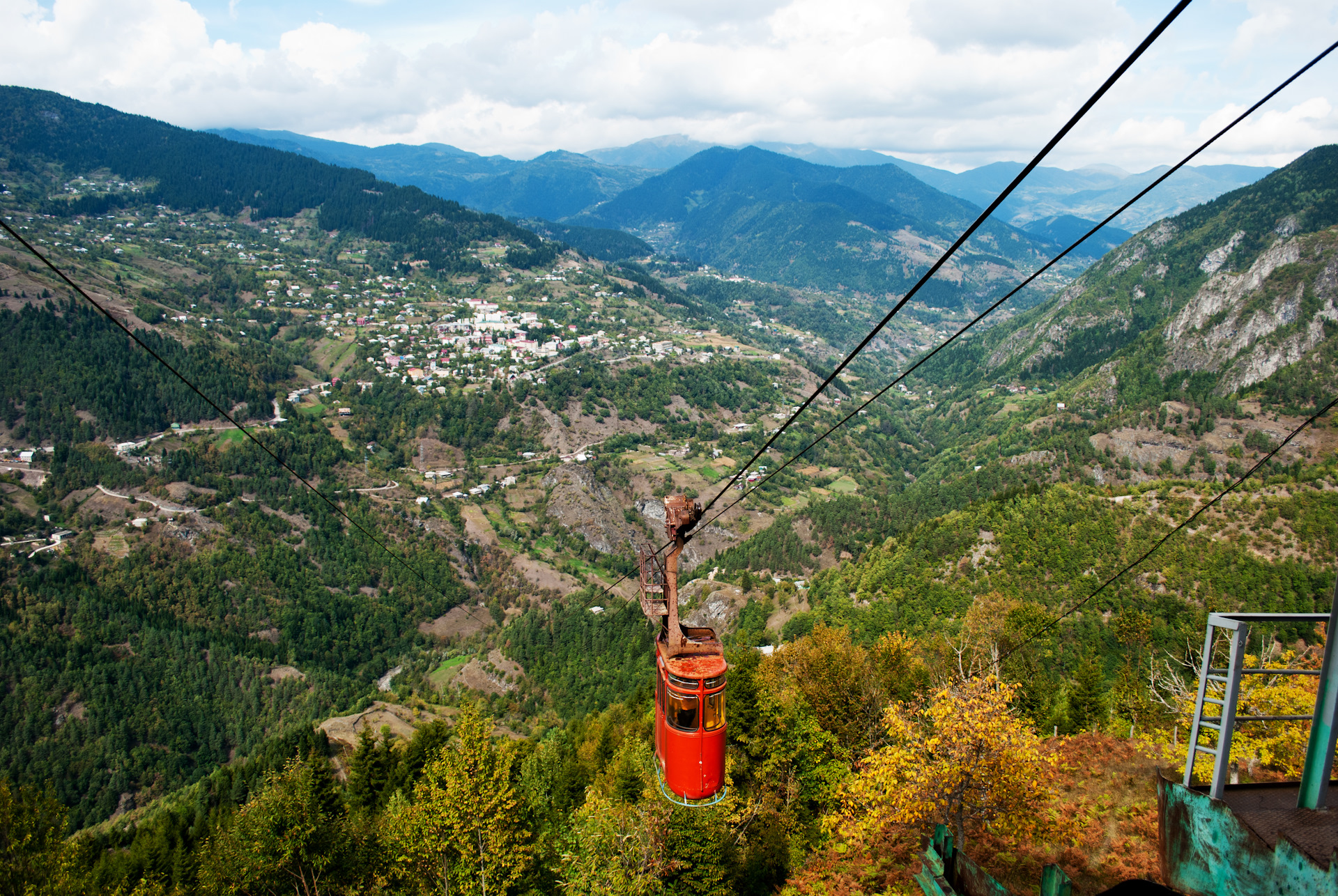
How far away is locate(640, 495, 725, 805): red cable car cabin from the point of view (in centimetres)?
1398

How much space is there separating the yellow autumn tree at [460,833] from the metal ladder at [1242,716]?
2179 centimetres

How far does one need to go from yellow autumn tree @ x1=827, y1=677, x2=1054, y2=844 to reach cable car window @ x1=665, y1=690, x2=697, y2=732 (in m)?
7.32

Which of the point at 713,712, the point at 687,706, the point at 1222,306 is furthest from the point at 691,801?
the point at 1222,306

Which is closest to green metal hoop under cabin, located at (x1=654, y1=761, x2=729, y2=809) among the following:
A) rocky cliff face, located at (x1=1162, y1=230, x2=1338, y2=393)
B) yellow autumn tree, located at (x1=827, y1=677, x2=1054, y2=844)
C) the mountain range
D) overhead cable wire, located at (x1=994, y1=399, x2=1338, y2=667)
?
yellow autumn tree, located at (x1=827, y1=677, x2=1054, y2=844)

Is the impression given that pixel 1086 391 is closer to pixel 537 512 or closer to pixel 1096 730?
pixel 537 512

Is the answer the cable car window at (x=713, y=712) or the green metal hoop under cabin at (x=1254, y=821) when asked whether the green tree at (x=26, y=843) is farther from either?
the green metal hoop under cabin at (x=1254, y=821)

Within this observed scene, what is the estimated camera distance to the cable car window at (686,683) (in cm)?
1388

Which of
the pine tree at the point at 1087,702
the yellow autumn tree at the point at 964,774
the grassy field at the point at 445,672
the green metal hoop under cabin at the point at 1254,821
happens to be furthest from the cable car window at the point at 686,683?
the grassy field at the point at 445,672

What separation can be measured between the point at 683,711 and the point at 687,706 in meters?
0.18

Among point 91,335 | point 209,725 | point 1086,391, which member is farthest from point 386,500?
point 1086,391

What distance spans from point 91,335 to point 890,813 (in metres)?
174

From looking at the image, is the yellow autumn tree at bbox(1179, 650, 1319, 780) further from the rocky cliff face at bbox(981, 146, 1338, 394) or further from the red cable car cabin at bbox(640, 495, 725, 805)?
the rocky cliff face at bbox(981, 146, 1338, 394)

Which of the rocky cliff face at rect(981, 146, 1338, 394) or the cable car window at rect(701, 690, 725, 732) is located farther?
the rocky cliff face at rect(981, 146, 1338, 394)

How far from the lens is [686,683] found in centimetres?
1395
